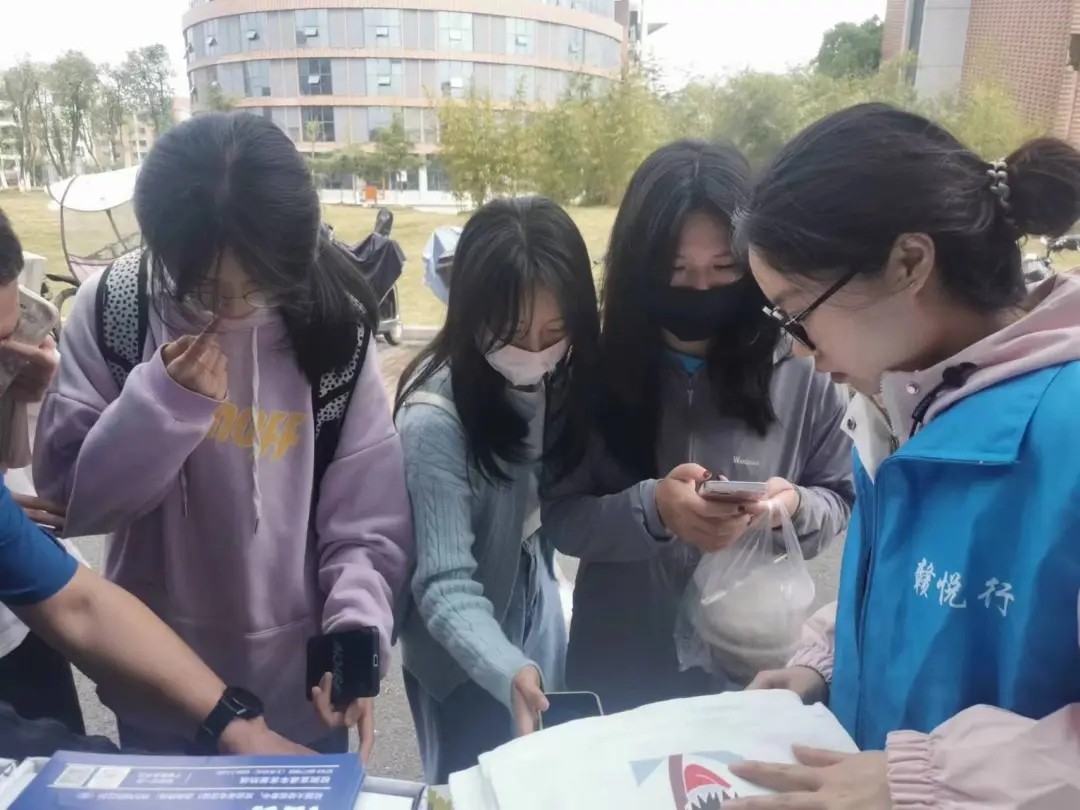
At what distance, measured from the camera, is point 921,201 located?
70 centimetres

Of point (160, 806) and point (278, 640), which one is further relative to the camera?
point (278, 640)

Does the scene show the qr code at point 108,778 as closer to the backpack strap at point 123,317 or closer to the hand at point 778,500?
the backpack strap at point 123,317

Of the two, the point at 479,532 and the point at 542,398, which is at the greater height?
the point at 542,398

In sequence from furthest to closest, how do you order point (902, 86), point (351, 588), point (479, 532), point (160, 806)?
1. point (902, 86)
2. point (479, 532)
3. point (351, 588)
4. point (160, 806)

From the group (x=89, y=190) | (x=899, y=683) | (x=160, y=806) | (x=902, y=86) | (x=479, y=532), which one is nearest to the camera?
(x=160, y=806)

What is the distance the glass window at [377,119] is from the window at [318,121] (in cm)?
38

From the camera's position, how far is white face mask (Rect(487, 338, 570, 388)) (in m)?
1.08

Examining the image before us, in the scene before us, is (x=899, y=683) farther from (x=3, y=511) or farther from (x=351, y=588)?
(x=3, y=511)

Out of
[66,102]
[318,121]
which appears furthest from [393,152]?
[66,102]

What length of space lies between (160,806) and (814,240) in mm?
693


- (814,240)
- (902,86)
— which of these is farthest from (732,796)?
(902,86)

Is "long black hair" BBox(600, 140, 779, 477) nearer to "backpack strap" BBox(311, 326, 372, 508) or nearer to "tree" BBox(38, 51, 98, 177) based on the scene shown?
"backpack strap" BBox(311, 326, 372, 508)

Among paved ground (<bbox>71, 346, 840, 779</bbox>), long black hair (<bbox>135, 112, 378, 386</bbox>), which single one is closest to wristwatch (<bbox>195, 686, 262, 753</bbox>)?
long black hair (<bbox>135, 112, 378, 386</bbox>)

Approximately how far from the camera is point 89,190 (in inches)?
113
